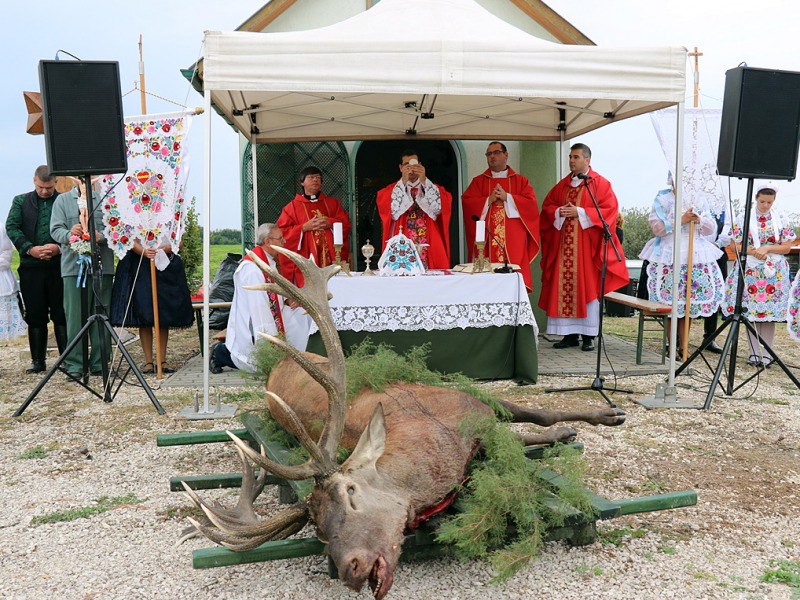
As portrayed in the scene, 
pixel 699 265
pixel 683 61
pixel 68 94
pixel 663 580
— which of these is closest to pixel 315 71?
pixel 68 94

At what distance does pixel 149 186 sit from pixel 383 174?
4205 mm

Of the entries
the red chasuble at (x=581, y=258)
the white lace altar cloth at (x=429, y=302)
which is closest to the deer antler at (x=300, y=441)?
the white lace altar cloth at (x=429, y=302)

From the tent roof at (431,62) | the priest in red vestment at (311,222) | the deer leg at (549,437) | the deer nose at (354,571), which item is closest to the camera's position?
the deer nose at (354,571)

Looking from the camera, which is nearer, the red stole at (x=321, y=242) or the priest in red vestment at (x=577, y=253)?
the priest in red vestment at (x=577, y=253)

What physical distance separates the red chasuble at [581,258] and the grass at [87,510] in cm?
536

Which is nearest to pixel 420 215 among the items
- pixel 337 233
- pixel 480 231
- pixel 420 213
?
pixel 420 213

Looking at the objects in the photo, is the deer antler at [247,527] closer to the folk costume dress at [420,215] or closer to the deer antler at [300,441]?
the deer antler at [300,441]

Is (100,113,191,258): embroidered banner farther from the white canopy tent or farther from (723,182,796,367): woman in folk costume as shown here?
(723,182,796,367): woman in folk costume

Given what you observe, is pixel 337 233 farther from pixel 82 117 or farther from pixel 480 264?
pixel 82 117

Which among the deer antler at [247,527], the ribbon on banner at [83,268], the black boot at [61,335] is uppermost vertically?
the ribbon on banner at [83,268]

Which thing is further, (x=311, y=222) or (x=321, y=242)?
(x=321, y=242)

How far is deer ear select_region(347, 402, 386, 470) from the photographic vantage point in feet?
6.91

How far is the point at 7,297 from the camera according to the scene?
7016 millimetres

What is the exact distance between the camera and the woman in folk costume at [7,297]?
22.9 feet
